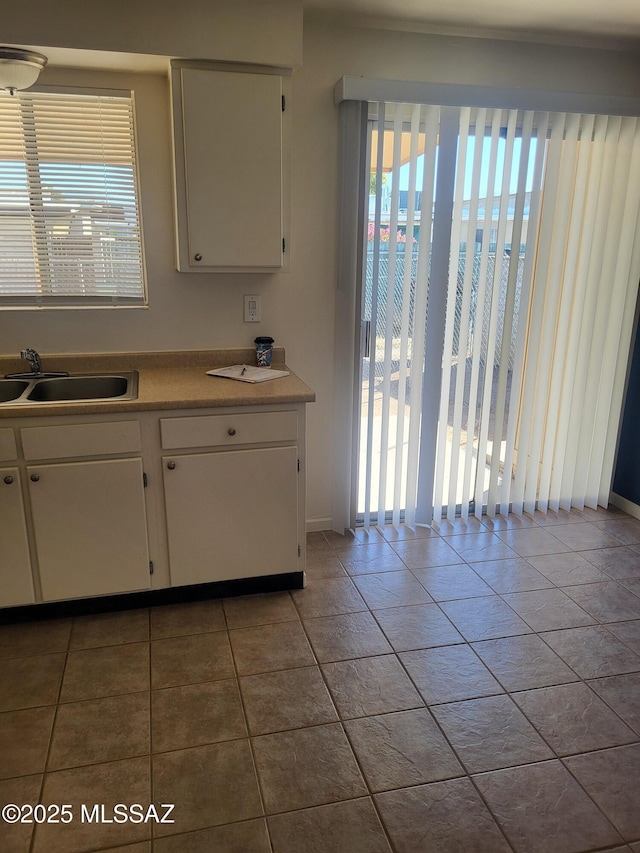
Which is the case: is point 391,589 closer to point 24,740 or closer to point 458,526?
point 458,526

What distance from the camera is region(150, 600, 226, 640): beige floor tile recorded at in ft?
8.09

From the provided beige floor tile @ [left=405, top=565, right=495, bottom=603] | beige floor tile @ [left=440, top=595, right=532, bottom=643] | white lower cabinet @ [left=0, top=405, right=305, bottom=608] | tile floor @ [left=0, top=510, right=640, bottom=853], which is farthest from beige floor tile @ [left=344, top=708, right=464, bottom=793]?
white lower cabinet @ [left=0, top=405, right=305, bottom=608]

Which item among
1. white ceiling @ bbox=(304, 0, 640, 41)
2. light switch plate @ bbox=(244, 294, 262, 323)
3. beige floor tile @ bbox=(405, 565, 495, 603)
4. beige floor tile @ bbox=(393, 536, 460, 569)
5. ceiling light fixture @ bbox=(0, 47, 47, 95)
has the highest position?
white ceiling @ bbox=(304, 0, 640, 41)

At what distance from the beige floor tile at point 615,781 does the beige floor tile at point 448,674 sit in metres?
0.36

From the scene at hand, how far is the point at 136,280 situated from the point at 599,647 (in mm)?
2466

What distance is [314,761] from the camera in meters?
1.85

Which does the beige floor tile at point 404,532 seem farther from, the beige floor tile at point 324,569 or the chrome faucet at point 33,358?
the chrome faucet at point 33,358

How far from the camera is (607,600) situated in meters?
2.73

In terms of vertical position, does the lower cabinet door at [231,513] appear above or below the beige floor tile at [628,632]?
above

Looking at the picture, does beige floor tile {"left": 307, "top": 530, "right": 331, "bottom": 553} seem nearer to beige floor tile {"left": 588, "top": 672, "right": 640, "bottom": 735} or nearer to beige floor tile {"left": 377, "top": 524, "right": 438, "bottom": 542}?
beige floor tile {"left": 377, "top": 524, "right": 438, "bottom": 542}

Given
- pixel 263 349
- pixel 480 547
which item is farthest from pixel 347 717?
pixel 263 349

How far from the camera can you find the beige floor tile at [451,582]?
2746 millimetres

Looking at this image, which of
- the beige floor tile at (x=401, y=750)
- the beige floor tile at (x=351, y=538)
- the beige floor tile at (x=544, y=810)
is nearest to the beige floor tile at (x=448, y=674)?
the beige floor tile at (x=401, y=750)

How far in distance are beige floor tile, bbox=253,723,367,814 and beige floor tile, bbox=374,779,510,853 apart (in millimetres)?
110
